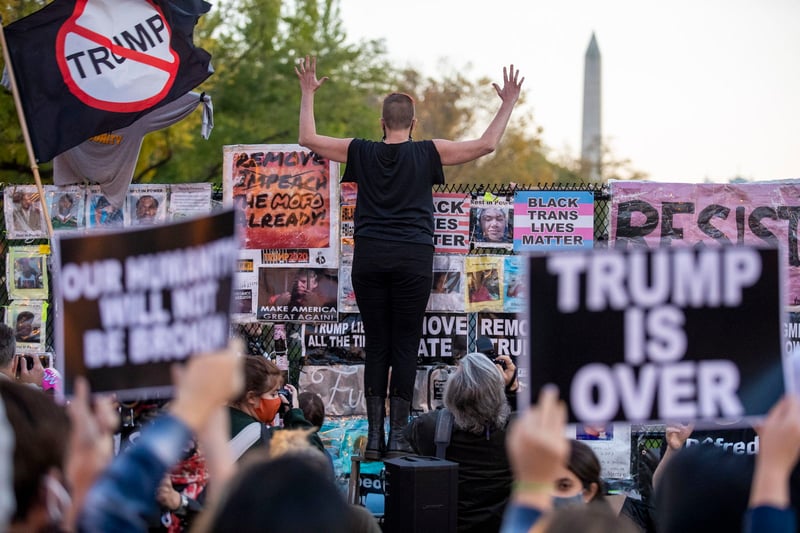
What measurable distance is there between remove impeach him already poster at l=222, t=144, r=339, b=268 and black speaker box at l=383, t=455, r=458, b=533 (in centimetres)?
236

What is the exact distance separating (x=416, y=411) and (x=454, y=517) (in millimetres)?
1908

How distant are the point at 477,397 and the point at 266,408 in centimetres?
110

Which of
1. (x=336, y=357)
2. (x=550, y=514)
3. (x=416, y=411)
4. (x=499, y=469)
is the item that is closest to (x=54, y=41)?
(x=336, y=357)

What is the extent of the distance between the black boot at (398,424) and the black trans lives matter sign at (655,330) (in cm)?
343

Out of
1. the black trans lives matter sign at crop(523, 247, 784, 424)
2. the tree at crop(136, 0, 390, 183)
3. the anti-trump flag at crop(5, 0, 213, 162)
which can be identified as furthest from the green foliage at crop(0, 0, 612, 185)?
the black trans lives matter sign at crop(523, 247, 784, 424)

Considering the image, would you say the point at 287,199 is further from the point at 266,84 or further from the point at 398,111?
the point at 266,84

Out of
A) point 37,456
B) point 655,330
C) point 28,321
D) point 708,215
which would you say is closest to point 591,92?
point 708,215

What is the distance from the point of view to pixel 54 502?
2.84 metres

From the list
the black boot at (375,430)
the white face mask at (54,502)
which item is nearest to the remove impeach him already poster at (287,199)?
the black boot at (375,430)

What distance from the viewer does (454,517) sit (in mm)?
5785

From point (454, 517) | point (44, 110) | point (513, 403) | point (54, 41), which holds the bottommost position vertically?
point (454, 517)

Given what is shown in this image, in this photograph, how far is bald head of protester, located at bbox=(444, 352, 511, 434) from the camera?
577 cm

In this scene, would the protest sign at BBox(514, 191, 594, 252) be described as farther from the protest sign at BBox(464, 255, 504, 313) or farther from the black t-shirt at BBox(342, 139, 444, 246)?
the black t-shirt at BBox(342, 139, 444, 246)

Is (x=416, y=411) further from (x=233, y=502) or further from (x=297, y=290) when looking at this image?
(x=233, y=502)
